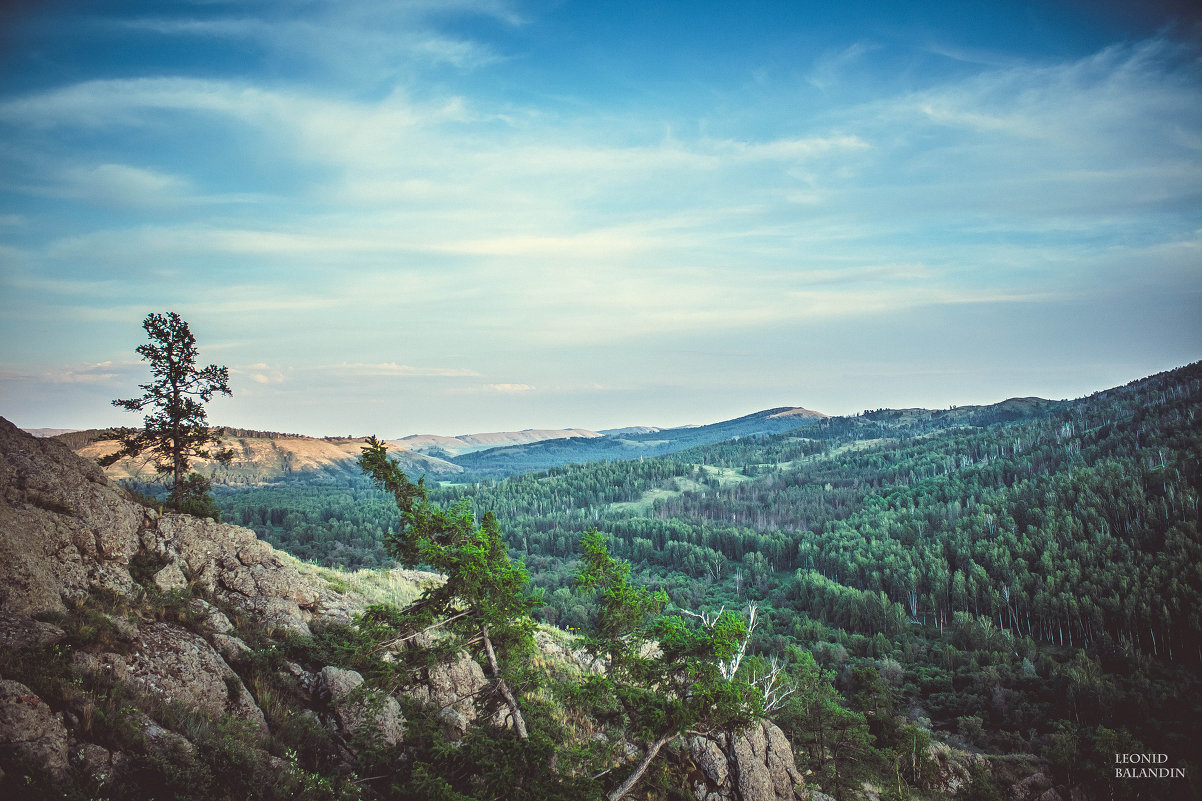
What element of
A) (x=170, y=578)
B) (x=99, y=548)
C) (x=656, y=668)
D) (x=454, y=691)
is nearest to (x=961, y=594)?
(x=454, y=691)

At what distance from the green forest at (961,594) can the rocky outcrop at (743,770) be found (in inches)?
354

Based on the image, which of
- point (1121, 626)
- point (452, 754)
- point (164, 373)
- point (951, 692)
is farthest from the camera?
point (1121, 626)

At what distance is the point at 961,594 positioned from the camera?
332 feet

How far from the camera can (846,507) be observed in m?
187

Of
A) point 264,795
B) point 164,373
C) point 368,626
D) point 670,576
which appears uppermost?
point 164,373

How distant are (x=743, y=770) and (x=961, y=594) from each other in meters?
107

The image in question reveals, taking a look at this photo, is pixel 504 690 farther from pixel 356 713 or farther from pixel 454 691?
pixel 454 691

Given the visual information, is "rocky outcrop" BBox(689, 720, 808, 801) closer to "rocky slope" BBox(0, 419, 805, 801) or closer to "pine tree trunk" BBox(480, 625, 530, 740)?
"rocky slope" BBox(0, 419, 805, 801)

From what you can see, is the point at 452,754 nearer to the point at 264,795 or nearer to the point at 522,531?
the point at 264,795

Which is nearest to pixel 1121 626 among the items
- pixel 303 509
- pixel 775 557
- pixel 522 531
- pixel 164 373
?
pixel 775 557

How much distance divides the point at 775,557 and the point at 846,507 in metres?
62.5

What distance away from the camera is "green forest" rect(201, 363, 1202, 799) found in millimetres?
44500

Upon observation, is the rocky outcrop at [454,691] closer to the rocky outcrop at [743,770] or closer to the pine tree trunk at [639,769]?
the pine tree trunk at [639,769]

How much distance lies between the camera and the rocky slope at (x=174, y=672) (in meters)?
9.18
